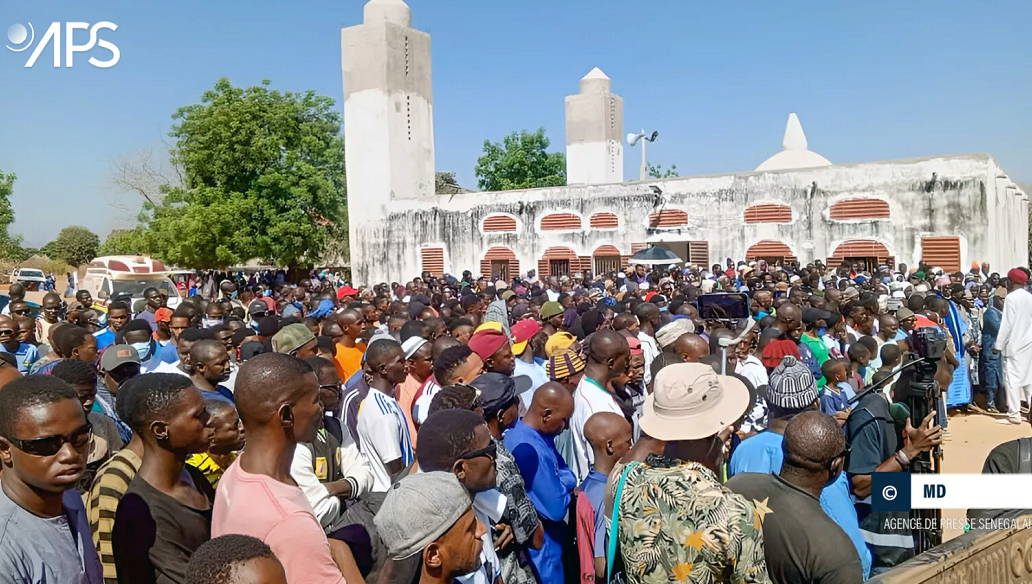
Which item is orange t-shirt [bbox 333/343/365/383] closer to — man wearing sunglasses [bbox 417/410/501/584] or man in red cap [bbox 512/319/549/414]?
man in red cap [bbox 512/319/549/414]

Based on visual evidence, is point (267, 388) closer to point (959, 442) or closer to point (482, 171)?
point (959, 442)

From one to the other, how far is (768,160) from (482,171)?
19.4 m

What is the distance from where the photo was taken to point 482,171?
4531 centimetres

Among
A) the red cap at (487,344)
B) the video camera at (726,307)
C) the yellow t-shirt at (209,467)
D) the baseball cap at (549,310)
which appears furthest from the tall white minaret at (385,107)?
the yellow t-shirt at (209,467)

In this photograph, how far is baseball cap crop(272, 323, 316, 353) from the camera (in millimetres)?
5012

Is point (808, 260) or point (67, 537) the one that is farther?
point (808, 260)

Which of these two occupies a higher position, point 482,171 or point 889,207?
point 482,171

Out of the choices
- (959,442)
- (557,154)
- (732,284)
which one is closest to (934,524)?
(959,442)

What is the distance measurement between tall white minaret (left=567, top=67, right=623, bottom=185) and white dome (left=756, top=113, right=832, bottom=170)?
22.9 ft

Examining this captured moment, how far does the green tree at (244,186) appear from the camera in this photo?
91.9ft

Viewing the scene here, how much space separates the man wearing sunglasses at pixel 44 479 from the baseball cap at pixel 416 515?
3.22ft

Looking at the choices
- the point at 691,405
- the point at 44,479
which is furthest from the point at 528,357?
the point at 44,479

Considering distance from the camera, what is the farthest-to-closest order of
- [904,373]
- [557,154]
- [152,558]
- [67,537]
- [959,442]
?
[557,154] < [959,442] < [904,373] < [152,558] < [67,537]

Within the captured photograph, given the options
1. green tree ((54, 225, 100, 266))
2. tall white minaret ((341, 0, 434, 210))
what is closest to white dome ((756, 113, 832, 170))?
tall white minaret ((341, 0, 434, 210))
